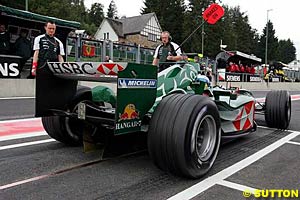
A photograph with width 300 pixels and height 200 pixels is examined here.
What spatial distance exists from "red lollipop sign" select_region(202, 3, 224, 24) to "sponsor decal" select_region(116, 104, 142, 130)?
2.06m

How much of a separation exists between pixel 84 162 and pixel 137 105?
Result: 1050 mm

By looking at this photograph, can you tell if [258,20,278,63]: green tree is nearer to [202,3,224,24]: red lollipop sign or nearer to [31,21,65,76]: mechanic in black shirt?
[202,3,224,24]: red lollipop sign

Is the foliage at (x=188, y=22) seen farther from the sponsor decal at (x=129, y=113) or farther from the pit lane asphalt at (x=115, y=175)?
the sponsor decal at (x=129, y=113)

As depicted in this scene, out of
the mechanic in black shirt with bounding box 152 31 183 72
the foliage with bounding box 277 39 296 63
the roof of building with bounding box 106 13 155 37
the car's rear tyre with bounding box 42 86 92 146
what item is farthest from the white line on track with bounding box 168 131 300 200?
the foliage with bounding box 277 39 296 63

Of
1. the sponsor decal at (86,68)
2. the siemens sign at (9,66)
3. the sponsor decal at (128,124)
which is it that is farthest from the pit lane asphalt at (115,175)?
the siemens sign at (9,66)

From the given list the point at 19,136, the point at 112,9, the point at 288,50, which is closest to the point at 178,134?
the point at 19,136

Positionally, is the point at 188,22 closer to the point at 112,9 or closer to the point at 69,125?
the point at 69,125

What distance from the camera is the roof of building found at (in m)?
66.2

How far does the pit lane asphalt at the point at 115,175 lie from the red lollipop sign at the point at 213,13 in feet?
5.94

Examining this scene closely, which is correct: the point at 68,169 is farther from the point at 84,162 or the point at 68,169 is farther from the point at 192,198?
the point at 192,198

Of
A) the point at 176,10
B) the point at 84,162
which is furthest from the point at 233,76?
the point at 176,10

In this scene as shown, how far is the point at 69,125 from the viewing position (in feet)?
12.9

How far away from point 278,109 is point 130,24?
67.1 metres

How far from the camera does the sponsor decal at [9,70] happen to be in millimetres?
9883
